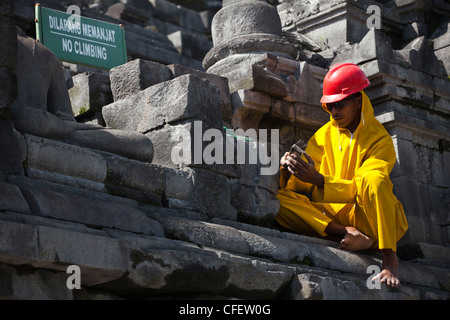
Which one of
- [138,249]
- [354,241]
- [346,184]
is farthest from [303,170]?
[138,249]

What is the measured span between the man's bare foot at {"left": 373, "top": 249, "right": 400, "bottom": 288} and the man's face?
1135 millimetres

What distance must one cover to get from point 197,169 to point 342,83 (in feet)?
5.10

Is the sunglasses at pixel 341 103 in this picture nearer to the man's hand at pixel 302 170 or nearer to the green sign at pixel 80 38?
the man's hand at pixel 302 170

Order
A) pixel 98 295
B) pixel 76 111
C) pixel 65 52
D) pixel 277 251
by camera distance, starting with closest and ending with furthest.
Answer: pixel 98 295, pixel 277 251, pixel 76 111, pixel 65 52

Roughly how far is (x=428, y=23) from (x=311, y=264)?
21.1 ft

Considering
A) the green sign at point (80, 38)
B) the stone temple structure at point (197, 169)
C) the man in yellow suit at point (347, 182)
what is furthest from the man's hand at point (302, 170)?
the green sign at point (80, 38)

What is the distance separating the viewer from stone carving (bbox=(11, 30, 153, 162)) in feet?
17.0

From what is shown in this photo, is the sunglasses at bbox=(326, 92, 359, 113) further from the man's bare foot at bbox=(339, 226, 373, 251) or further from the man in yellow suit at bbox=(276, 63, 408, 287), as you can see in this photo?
the man's bare foot at bbox=(339, 226, 373, 251)

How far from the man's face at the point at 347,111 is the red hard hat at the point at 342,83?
8 centimetres

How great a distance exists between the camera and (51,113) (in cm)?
560

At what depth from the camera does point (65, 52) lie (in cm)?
838
